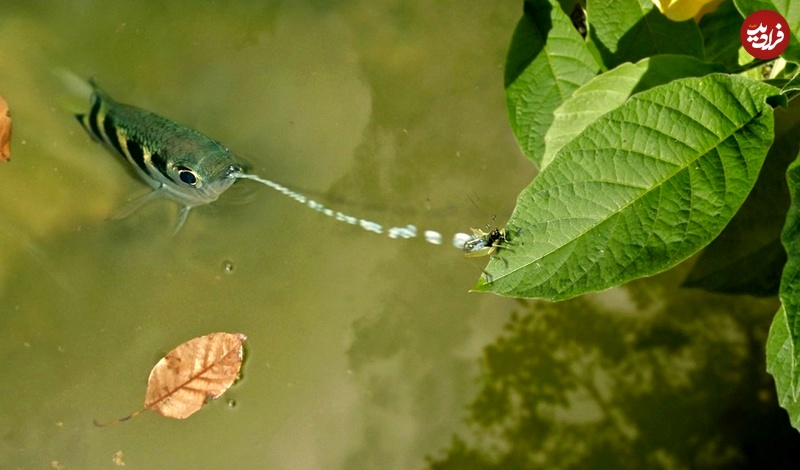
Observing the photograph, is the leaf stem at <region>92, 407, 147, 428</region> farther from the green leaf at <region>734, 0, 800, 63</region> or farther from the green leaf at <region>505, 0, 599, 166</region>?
the green leaf at <region>734, 0, 800, 63</region>

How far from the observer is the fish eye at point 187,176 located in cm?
146

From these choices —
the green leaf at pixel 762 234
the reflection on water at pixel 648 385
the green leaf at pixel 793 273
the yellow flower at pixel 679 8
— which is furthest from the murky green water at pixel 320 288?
the green leaf at pixel 793 273

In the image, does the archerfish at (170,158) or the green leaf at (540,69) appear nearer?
the green leaf at (540,69)

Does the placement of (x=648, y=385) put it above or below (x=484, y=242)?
below

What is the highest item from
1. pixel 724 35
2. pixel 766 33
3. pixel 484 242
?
pixel 724 35

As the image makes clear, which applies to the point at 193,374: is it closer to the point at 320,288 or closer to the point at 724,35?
the point at 320,288

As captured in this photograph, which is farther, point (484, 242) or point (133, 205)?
point (133, 205)

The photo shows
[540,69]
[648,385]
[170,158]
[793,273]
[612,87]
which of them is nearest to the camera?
[793,273]

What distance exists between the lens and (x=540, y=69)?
1320 mm

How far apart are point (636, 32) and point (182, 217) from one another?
3.36ft

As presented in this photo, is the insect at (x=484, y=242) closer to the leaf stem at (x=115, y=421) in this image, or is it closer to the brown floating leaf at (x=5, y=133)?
the leaf stem at (x=115, y=421)

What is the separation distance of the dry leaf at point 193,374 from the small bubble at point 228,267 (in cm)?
14

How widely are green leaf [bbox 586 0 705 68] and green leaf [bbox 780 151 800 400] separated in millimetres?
451

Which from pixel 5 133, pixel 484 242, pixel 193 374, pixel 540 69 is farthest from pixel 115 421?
pixel 540 69
